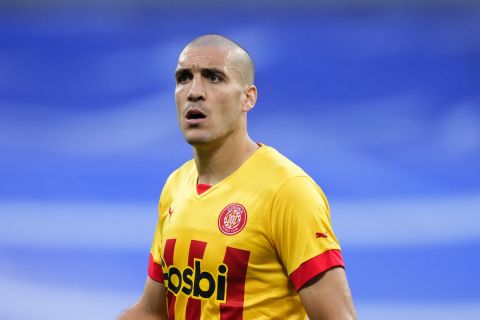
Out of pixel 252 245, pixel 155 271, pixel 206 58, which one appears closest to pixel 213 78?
pixel 206 58

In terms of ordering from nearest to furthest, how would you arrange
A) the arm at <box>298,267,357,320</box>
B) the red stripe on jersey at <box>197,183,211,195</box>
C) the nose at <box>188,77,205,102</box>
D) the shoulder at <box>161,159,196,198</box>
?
the arm at <box>298,267,357,320</box>, the nose at <box>188,77,205,102</box>, the red stripe on jersey at <box>197,183,211,195</box>, the shoulder at <box>161,159,196,198</box>

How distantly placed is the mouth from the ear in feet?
0.63

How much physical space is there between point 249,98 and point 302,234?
66 centimetres

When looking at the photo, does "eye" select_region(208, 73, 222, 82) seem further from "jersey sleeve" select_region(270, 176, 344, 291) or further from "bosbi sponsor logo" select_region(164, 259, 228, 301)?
"bosbi sponsor logo" select_region(164, 259, 228, 301)

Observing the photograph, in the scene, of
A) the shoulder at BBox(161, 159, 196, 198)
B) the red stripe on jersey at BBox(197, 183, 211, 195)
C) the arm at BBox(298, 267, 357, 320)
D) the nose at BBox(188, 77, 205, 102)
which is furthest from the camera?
the shoulder at BBox(161, 159, 196, 198)

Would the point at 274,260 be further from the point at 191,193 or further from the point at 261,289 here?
the point at 191,193

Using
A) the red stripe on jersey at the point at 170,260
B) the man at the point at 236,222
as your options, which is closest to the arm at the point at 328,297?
the man at the point at 236,222

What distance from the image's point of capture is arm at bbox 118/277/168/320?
3322 mm

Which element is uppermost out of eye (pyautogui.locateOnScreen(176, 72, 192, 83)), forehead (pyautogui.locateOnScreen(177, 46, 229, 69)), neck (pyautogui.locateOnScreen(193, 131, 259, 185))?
forehead (pyautogui.locateOnScreen(177, 46, 229, 69))

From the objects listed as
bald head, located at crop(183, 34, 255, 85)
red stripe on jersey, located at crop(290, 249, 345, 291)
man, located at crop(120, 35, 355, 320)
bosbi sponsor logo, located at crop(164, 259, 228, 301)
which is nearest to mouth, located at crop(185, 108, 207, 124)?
man, located at crop(120, 35, 355, 320)

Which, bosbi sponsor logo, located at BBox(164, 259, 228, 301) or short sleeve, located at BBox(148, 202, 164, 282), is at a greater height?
short sleeve, located at BBox(148, 202, 164, 282)

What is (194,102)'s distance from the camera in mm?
2949

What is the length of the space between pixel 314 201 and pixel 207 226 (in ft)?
1.38

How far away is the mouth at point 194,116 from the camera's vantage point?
294 cm
